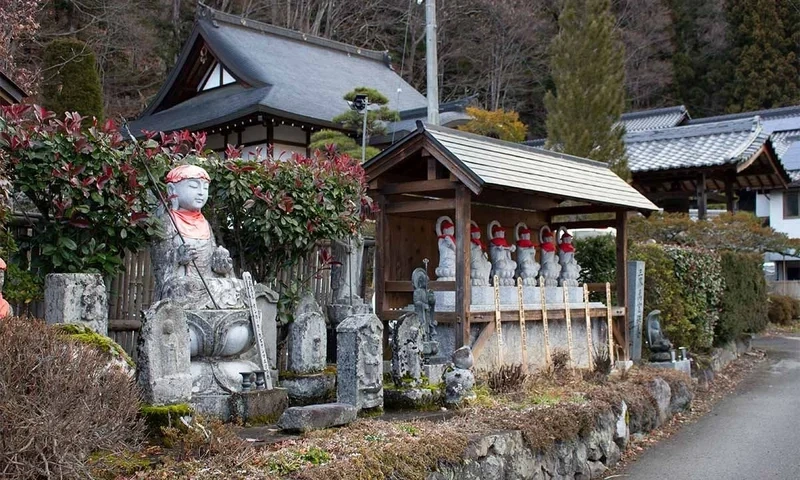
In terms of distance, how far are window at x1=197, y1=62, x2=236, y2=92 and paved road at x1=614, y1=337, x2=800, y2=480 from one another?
52.4 ft

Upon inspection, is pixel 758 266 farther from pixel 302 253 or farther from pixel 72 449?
pixel 72 449

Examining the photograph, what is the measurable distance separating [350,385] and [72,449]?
330cm

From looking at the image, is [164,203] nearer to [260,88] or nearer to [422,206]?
[422,206]

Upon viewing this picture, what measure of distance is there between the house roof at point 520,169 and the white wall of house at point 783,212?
21978mm

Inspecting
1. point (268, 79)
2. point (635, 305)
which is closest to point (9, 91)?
point (635, 305)

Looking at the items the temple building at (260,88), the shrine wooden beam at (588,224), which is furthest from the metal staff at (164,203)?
the temple building at (260,88)

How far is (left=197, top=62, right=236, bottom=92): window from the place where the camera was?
912 inches

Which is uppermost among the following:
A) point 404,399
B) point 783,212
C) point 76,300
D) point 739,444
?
point 783,212

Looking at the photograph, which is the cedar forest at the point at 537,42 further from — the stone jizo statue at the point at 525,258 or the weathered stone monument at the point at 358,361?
the weathered stone monument at the point at 358,361

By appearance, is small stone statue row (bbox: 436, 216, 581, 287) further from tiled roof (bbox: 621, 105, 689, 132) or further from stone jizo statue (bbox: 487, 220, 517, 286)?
tiled roof (bbox: 621, 105, 689, 132)

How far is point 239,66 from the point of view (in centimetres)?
2228

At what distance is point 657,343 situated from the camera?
1283 cm

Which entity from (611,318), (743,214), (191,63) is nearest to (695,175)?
(743,214)

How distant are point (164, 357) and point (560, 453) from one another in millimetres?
4152
